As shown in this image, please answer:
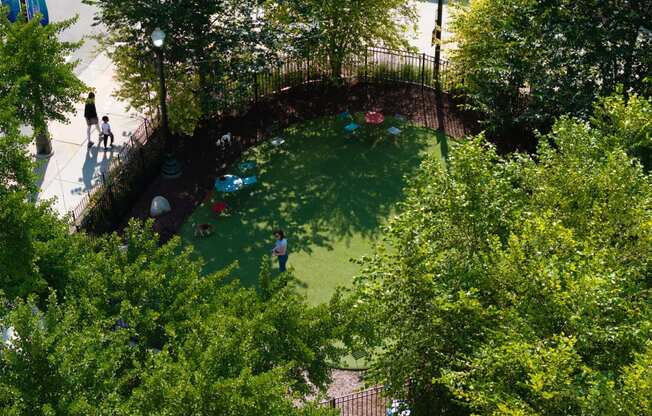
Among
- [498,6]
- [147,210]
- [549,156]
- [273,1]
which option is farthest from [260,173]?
[549,156]

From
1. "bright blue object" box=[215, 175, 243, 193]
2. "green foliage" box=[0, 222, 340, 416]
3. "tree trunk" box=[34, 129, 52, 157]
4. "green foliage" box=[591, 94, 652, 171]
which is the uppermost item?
"green foliage" box=[591, 94, 652, 171]

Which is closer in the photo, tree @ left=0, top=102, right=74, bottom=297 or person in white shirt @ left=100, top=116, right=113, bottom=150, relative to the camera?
tree @ left=0, top=102, right=74, bottom=297

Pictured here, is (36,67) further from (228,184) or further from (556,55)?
(556,55)

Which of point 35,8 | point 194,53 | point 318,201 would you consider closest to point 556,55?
point 318,201

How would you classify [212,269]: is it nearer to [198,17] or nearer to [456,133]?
[198,17]

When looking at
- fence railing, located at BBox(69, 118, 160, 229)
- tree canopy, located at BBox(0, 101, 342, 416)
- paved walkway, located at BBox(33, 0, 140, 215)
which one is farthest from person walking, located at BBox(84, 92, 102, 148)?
tree canopy, located at BBox(0, 101, 342, 416)

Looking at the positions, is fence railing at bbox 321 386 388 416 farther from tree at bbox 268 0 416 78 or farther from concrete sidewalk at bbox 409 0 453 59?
concrete sidewalk at bbox 409 0 453 59

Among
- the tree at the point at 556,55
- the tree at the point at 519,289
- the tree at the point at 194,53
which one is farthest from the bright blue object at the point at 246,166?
the tree at the point at 519,289
